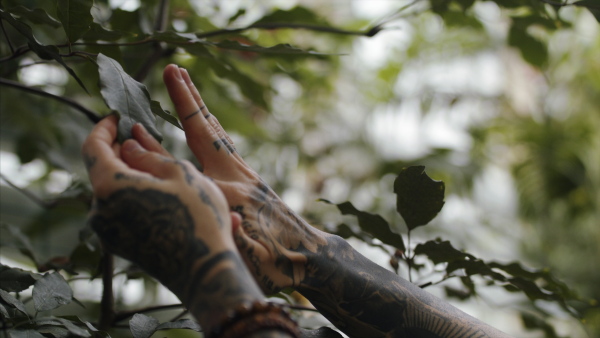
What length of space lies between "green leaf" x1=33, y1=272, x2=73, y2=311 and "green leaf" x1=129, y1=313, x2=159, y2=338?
0.26 feet

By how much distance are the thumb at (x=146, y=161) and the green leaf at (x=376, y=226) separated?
250mm

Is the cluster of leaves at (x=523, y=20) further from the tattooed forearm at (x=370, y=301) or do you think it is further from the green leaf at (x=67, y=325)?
the green leaf at (x=67, y=325)

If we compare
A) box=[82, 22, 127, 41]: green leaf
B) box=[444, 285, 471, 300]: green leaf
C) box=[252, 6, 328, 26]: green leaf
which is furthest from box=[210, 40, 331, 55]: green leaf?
box=[444, 285, 471, 300]: green leaf

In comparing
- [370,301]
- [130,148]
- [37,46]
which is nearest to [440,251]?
[370,301]

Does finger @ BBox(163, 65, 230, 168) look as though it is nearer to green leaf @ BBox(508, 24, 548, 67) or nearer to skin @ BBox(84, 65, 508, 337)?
skin @ BBox(84, 65, 508, 337)

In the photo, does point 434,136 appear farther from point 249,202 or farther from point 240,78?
point 249,202

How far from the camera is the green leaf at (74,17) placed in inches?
19.5

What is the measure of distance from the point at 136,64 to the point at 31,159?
12.6 inches

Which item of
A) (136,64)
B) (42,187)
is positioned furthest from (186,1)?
(42,187)

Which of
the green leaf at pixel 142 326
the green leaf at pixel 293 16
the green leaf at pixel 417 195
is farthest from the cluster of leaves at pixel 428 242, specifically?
the green leaf at pixel 293 16

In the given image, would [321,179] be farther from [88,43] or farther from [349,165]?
[88,43]

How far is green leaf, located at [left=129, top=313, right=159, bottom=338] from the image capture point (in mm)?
492

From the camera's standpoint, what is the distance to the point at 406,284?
562 mm

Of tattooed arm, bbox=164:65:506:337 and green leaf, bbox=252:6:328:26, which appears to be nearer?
tattooed arm, bbox=164:65:506:337
